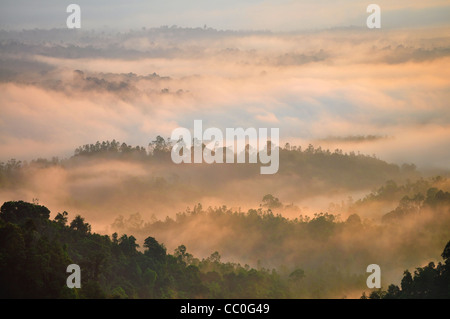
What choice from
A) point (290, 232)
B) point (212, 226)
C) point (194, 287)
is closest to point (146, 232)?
point (212, 226)

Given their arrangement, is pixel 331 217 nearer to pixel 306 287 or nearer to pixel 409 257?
pixel 409 257

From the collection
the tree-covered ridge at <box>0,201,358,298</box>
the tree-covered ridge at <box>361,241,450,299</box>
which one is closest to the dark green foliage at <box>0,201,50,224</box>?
the tree-covered ridge at <box>0,201,358,298</box>

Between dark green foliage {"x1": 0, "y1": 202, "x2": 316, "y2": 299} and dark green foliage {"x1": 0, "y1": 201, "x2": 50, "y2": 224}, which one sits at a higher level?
dark green foliage {"x1": 0, "y1": 201, "x2": 50, "y2": 224}

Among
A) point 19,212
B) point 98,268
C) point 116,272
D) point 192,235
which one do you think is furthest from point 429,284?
point 192,235

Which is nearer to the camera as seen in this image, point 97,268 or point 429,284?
point 429,284

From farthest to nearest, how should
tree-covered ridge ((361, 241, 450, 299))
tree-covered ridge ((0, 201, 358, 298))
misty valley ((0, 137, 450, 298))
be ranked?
misty valley ((0, 137, 450, 298)), tree-covered ridge ((361, 241, 450, 299)), tree-covered ridge ((0, 201, 358, 298))

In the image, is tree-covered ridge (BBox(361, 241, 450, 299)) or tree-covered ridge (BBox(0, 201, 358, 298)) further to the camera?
tree-covered ridge (BBox(361, 241, 450, 299))

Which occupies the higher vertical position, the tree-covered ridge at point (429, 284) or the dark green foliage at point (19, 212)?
the dark green foliage at point (19, 212)

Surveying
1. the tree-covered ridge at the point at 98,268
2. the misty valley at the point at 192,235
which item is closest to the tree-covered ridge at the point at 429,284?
the misty valley at the point at 192,235

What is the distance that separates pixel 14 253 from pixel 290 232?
6766 centimetres

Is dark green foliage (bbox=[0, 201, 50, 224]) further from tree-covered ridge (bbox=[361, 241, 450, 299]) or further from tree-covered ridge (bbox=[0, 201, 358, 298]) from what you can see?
tree-covered ridge (bbox=[361, 241, 450, 299])

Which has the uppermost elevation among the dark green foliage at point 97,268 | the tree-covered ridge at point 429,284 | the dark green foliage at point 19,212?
the dark green foliage at point 19,212

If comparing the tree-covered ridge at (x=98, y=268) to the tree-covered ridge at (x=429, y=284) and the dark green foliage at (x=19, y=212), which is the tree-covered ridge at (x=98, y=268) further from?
the tree-covered ridge at (x=429, y=284)

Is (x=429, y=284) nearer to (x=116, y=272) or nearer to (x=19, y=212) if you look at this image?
(x=116, y=272)
